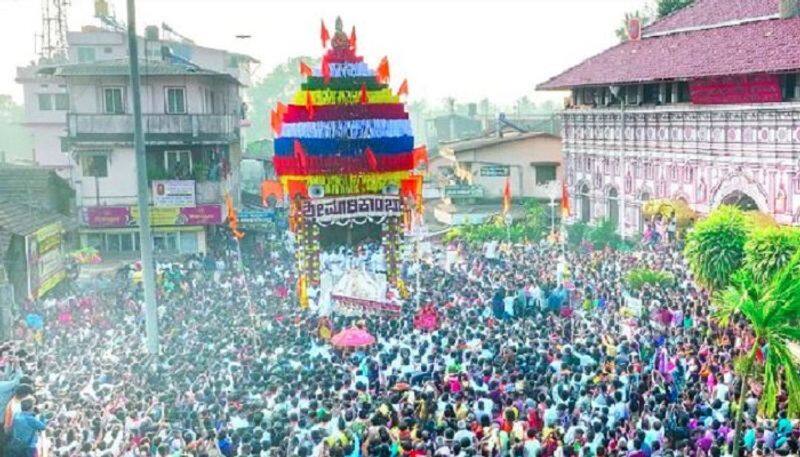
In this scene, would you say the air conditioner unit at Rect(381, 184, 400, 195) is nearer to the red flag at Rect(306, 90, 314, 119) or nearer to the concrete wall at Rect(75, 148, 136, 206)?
the red flag at Rect(306, 90, 314, 119)

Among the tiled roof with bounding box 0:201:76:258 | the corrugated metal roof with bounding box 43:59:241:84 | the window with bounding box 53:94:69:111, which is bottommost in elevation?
the tiled roof with bounding box 0:201:76:258

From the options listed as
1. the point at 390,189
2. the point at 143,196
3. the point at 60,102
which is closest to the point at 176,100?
the point at 60,102

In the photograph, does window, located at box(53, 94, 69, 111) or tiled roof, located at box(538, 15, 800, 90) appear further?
window, located at box(53, 94, 69, 111)

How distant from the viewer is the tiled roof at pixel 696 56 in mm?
36562

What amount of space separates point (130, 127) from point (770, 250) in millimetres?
27046

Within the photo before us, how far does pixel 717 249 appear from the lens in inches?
1089

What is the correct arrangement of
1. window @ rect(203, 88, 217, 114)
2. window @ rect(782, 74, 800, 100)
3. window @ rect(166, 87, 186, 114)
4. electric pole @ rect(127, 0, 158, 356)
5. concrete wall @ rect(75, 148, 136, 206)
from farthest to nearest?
window @ rect(203, 88, 217, 114) → window @ rect(166, 87, 186, 114) → concrete wall @ rect(75, 148, 136, 206) → window @ rect(782, 74, 800, 100) → electric pole @ rect(127, 0, 158, 356)

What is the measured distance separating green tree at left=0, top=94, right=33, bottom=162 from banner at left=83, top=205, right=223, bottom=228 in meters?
54.7

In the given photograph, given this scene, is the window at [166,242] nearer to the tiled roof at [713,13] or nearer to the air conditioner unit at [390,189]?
the air conditioner unit at [390,189]

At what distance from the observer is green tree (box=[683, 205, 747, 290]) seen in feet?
90.2

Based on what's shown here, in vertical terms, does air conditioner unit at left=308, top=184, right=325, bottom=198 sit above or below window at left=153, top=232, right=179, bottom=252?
above

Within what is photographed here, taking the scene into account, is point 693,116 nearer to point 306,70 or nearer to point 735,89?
point 735,89

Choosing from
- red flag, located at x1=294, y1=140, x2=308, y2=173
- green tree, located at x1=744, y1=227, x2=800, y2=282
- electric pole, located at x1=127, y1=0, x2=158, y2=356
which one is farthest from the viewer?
red flag, located at x1=294, y1=140, x2=308, y2=173

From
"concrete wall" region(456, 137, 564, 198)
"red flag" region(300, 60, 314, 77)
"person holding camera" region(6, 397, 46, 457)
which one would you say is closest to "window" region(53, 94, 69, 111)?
"concrete wall" region(456, 137, 564, 198)
